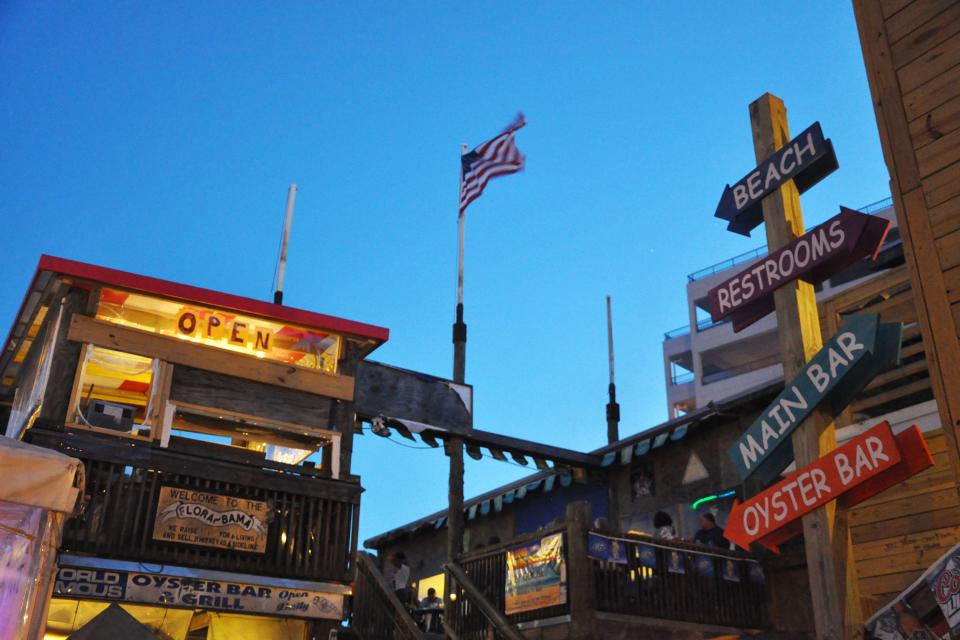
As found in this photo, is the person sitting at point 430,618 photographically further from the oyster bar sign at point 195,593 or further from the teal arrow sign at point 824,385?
the teal arrow sign at point 824,385

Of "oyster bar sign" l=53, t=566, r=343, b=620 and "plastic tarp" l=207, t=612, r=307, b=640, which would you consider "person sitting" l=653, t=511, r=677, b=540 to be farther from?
"plastic tarp" l=207, t=612, r=307, b=640

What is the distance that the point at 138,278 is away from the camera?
43.0 feet

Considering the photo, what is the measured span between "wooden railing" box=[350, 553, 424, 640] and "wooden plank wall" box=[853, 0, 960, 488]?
9982 millimetres

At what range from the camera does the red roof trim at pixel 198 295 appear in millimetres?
12570

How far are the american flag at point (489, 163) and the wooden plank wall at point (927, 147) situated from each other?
50.8 ft

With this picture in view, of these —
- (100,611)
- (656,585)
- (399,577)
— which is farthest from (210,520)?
(656,585)

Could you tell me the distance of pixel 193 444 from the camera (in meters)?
14.2

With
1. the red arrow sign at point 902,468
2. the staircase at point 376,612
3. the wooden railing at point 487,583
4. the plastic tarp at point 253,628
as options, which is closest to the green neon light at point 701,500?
the wooden railing at point 487,583

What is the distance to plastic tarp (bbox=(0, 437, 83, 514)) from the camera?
26.3ft

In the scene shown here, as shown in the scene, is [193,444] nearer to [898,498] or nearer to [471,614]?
[471,614]

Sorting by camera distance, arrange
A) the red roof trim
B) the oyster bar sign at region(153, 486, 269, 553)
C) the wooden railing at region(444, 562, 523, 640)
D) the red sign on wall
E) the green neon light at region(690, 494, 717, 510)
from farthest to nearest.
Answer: the green neon light at region(690, 494, 717, 510)
the wooden railing at region(444, 562, 523, 640)
the red roof trim
the oyster bar sign at region(153, 486, 269, 553)
the red sign on wall

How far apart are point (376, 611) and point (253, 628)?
3.14 metres

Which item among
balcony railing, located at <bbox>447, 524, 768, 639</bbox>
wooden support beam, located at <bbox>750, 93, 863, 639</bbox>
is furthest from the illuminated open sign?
wooden support beam, located at <bbox>750, 93, 863, 639</bbox>

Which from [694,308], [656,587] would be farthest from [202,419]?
[694,308]
